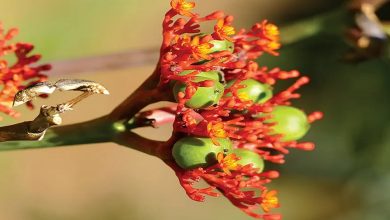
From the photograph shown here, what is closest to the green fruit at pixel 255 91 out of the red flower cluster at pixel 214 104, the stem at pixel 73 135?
the red flower cluster at pixel 214 104

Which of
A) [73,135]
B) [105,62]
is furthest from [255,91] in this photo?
[105,62]

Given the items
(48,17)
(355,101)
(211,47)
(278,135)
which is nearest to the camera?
(211,47)

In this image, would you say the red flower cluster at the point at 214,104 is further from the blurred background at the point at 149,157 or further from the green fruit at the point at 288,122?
the blurred background at the point at 149,157

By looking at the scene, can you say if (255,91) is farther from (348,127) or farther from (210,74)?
(348,127)

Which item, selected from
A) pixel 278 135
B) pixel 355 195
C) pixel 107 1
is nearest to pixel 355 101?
pixel 355 195

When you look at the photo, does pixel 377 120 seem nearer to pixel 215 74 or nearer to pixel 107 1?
pixel 107 1
